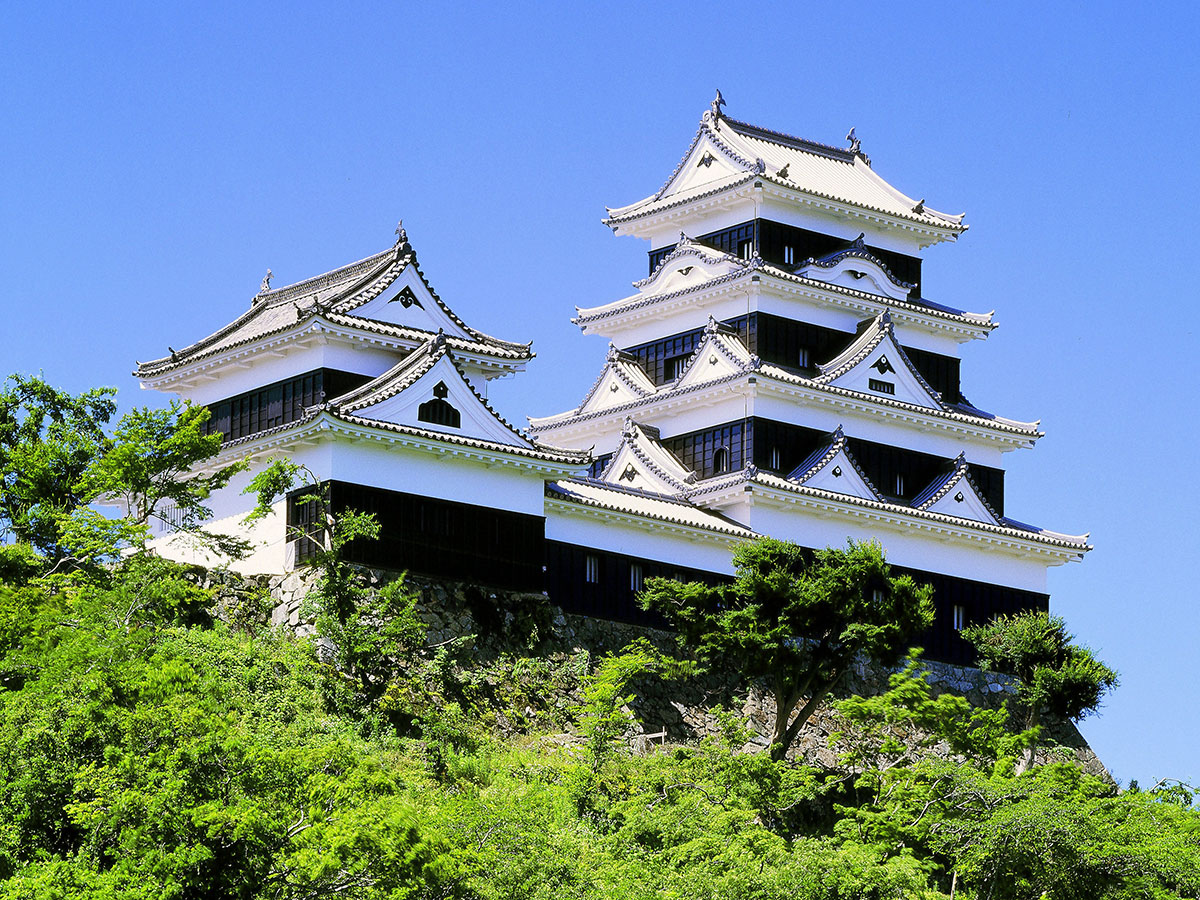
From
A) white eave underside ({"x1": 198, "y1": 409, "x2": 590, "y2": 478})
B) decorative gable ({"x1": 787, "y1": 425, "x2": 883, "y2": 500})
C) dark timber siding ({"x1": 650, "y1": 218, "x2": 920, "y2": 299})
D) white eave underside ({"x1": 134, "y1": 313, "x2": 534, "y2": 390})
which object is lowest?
white eave underside ({"x1": 198, "y1": 409, "x2": 590, "y2": 478})

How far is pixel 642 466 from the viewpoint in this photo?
55.2 metres

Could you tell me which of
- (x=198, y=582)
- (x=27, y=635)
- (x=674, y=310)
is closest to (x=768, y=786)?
(x=198, y=582)

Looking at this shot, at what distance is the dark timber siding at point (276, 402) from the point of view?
46062mm

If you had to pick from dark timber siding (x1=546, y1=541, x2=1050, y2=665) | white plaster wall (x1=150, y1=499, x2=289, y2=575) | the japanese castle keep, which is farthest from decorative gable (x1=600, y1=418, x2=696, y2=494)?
white plaster wall (x1=150, y1=499, x2=289, y2=575)

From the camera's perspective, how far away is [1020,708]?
54.4 m

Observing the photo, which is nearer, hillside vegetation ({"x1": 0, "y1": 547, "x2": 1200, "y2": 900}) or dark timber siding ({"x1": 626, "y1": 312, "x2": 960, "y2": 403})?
hillside vegetation ({"x1": 0, "y1": 547, "x2": 1200, "y2": 900})

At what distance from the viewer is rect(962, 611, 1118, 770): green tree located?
51.4 meters

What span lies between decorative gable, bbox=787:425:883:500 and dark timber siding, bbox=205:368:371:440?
1303 cm

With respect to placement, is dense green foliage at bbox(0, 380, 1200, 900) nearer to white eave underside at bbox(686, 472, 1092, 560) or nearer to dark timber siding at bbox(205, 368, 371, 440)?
dark timber siding at bbox(205, 368, 371, 440)

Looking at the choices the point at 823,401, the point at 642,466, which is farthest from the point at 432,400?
the point at 823,401

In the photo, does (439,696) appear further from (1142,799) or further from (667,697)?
(1142,799)

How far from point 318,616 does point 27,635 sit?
25.1ft

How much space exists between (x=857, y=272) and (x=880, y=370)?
335 centimetres

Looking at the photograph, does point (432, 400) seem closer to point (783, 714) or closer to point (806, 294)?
point (783, 714)
